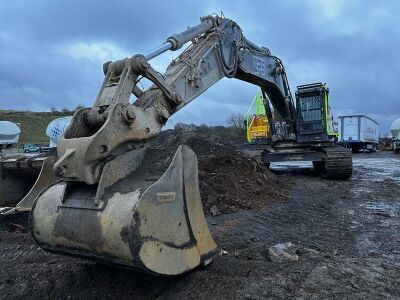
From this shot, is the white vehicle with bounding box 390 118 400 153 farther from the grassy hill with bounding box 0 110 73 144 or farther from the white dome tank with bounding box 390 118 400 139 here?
the grassy hill with bounding box 0 110 73 144

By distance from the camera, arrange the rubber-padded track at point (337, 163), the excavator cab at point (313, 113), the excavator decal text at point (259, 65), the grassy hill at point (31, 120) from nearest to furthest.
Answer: the excavator decal text at point (259, 65)
the rubber-padded track at point (337, 163)
the excavator cab at point (313, 113)
the grassy hill at point (31, 120)

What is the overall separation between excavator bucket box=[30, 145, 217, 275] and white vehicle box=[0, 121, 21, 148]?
27799 mm

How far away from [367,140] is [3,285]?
34810mm

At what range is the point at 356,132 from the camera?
115ft

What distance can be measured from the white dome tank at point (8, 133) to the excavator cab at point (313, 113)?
22.6 meters

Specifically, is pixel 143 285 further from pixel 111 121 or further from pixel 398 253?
pixel 398 253

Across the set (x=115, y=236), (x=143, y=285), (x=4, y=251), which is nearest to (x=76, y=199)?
(x=115, y=236)

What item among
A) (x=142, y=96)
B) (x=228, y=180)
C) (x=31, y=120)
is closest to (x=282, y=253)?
(x=142, y=96)

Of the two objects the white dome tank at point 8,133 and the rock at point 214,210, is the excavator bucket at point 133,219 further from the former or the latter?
the white dome tank at point 8,133

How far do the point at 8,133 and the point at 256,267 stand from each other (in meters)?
28.7

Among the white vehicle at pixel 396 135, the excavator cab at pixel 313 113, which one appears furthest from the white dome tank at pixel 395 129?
the excavator cab at pixel 313 113

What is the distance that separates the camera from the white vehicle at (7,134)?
29672 millimetres

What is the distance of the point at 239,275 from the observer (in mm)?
4215

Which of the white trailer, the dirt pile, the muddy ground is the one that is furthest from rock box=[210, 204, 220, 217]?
the white trailer
